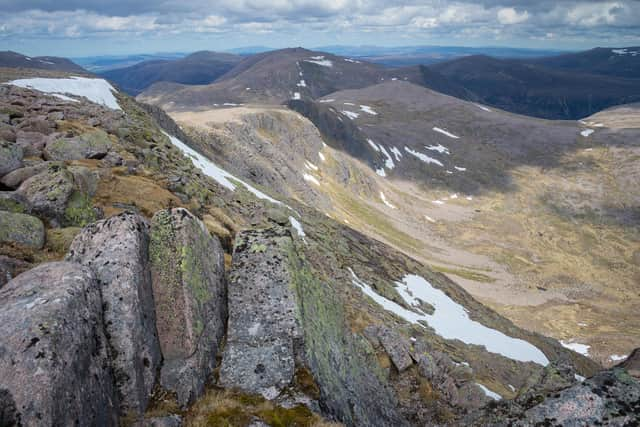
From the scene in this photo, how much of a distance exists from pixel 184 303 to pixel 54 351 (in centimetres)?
332

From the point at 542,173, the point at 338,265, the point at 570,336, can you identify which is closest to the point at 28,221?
the point at 338,265

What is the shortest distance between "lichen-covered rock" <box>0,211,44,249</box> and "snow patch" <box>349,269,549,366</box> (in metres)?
20.6

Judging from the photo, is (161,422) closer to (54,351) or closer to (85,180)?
(54,351)

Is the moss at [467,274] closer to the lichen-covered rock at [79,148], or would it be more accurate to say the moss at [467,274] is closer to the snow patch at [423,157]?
the lichen-covered rock at [79,148]

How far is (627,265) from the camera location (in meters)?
98.0

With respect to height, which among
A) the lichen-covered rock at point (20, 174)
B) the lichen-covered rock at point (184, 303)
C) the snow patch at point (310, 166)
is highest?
the lichen-covered rock at point (20, 174)

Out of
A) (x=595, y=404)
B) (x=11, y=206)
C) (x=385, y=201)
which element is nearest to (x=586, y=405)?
(x=595, y=404)

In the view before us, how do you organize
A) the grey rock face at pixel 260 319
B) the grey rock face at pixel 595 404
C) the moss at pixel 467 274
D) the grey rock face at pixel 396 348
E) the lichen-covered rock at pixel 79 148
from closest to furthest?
the grey rock face at pixel 595 404, the grey rock face at pixel 260 319, the lichen-covered rock at pixel 79 148, the grey rock face at pixel 396 348, the moss at pixel 467 274

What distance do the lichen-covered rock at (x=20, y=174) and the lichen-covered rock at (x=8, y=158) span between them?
0.34m

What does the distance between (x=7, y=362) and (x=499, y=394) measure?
76.4ft

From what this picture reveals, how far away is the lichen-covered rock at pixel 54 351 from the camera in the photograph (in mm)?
5984

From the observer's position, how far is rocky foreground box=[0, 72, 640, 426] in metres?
6.95

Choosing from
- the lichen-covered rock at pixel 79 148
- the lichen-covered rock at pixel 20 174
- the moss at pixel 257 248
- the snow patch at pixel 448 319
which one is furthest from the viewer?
the snow patch at pixel 448 319

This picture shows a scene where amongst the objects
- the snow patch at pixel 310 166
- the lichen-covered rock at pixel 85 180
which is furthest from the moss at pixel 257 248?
the snow patch at pixel 310 166
